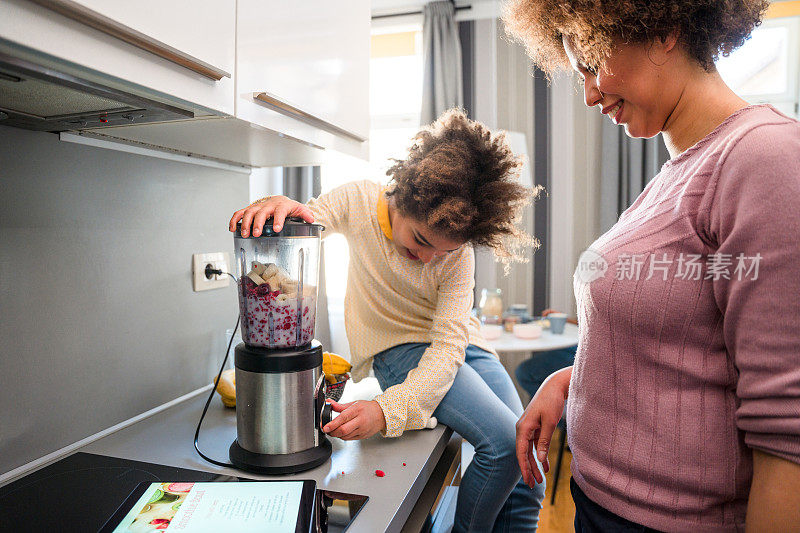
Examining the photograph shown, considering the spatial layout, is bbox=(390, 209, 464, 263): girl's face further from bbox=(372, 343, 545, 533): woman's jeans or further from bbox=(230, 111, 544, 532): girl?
bbox=(372, 343, 545, 533): woman's jeans

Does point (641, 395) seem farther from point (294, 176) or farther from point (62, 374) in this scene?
point (294, 176)

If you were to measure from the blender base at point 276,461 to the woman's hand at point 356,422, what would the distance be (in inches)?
2.0

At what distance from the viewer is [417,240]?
3.82 feet

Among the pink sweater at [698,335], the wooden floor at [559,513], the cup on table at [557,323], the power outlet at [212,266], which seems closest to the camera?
the pink sweater at [698,335]

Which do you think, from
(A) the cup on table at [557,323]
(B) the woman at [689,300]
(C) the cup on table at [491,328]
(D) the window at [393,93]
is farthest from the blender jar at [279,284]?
(D) the window at [393,93]

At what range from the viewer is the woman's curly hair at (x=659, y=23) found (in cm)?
62

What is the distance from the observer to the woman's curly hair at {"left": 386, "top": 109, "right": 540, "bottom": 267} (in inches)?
43.0

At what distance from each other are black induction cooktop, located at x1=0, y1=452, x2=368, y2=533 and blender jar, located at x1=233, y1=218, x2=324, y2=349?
0.24 m

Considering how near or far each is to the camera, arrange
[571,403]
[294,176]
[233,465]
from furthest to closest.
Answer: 1. [294,176]
2. [233,465]
3. [571,403]

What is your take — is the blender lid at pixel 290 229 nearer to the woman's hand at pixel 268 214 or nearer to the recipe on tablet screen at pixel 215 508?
the woman's hand at pixel 268 214

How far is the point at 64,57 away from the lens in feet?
1.76

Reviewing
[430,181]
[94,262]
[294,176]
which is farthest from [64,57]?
[294,176]

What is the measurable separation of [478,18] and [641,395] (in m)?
3.12

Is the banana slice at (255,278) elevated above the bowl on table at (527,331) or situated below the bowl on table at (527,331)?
above
